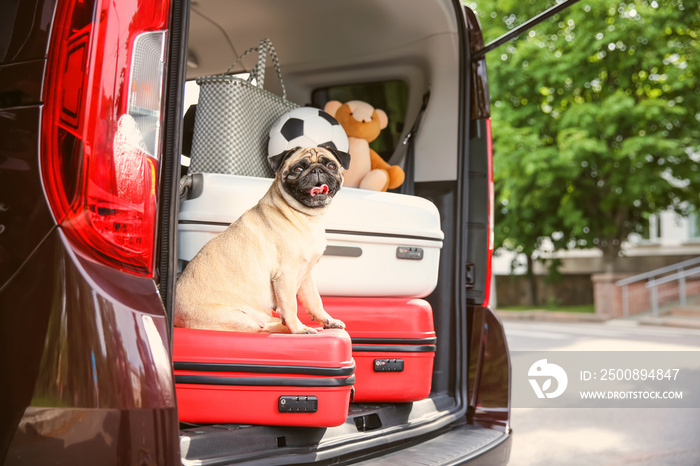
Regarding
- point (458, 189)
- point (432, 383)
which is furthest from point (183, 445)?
point (458, 189)

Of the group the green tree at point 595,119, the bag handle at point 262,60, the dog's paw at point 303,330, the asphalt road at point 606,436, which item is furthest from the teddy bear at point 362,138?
the green tree at point 595,119

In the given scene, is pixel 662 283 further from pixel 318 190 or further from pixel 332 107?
pixel 318 190

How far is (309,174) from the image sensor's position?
2.22 metres

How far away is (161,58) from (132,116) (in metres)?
0.15

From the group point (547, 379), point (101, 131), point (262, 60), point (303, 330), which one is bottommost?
point (547, 379)

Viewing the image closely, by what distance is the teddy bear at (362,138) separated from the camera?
319 cm

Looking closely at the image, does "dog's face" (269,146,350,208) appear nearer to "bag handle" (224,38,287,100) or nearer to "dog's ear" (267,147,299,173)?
"dog's ear" (267,147,299,173)

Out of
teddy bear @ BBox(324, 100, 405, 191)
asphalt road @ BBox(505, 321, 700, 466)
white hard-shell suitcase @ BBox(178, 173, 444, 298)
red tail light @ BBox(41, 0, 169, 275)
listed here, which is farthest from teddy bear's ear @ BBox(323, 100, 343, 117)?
asphalt road @ BBox(505, 321, 700, 466)

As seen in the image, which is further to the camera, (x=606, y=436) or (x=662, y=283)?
(x=662, y=283)

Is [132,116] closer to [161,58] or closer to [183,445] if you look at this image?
[161,58]

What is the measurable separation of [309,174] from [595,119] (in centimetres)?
1484

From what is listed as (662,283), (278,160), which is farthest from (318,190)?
(662,283)

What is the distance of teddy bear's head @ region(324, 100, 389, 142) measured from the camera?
325 centimetres

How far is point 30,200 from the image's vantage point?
1283 mm
